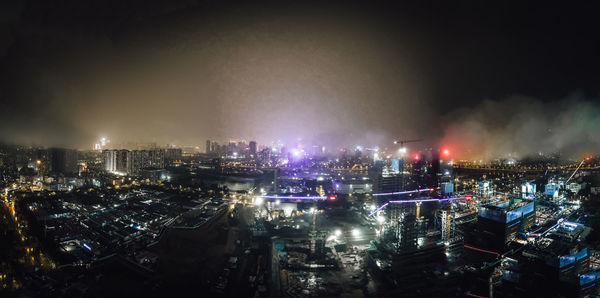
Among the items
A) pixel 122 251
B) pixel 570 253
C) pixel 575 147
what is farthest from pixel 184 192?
pixel 575 147

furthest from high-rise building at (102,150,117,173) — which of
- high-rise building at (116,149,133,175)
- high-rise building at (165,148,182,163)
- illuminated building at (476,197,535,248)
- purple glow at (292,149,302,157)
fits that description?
illuminated building at (476,197,535,248)

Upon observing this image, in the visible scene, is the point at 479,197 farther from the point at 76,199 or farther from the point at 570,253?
the point at 76,199

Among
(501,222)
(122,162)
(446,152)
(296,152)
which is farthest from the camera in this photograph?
(296,152)

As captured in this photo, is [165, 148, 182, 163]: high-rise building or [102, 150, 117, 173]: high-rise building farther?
[165, 148, 182, 163]: high-rise building

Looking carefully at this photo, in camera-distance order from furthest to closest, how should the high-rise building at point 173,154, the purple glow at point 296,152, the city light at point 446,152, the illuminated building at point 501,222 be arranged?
the purple glow at point 296,152
the high-rise building at point 173,154
the city light at point 446,152
the illuminated building at point 501,222

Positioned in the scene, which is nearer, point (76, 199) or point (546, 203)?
point (546, 203)

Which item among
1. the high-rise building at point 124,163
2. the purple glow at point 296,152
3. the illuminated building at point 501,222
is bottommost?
the illuminated building at point 501,222

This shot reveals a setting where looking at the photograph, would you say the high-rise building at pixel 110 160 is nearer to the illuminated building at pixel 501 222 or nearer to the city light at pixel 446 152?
the illuminated building at pixel 501 222

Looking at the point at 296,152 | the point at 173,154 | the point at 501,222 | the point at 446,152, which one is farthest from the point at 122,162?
the point at 446,152

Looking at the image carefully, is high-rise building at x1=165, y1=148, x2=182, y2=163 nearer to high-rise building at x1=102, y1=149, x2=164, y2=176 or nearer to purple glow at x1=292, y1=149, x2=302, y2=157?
high-rise building at x1=102, y1=149, x2=164, y2=176

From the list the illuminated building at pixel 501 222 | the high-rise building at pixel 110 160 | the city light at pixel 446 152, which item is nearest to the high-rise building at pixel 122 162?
the high-rise building at pixel 110 160

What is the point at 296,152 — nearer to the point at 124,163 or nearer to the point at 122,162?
the point at 124,163
